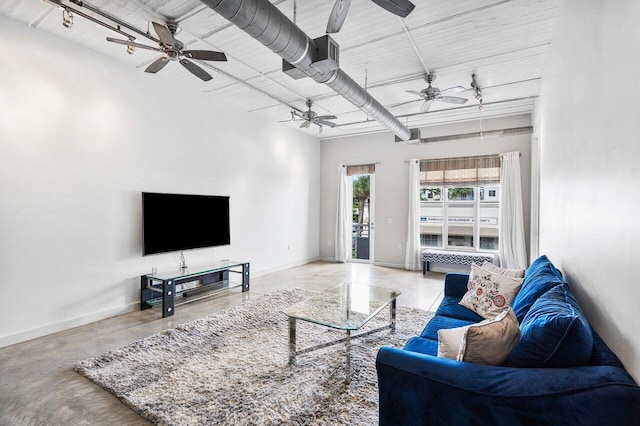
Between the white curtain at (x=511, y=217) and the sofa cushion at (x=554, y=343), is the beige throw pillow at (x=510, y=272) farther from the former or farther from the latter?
the white curtain at (x=511, y=217)

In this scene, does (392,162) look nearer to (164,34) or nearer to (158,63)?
(158,63)

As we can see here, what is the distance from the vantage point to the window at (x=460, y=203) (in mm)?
6629

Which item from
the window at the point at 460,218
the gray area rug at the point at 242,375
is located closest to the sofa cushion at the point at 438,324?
the gray area rug at the point at 242,375

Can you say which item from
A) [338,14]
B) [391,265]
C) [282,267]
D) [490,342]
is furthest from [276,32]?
[391,265]

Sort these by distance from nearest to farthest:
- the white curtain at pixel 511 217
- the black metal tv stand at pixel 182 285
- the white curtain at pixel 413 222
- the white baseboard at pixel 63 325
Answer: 1. the white baseboard at pixel 63 325
2. the black metal tv stand at pixel 182 285
3. the white curtain at pixel 511 217
4. the white curtain at pixel 413 222

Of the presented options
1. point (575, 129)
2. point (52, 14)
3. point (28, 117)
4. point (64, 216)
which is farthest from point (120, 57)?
point (575, 129)

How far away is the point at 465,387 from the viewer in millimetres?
1348

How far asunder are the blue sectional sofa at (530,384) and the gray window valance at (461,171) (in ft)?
17.8

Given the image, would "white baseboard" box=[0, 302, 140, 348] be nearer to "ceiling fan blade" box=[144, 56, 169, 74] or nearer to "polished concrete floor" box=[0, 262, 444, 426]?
"polished concrete floor" box=[0, 262, 444, 426]

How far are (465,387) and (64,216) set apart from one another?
4225 millimetres

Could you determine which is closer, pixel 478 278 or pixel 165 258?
pixel 478 278

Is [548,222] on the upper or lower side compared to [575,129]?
lower

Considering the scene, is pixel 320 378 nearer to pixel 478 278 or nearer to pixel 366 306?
pixel 366 306

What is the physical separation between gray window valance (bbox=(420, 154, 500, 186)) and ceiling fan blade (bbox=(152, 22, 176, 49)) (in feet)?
18.6
